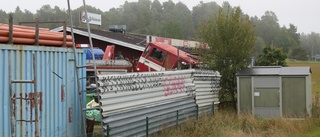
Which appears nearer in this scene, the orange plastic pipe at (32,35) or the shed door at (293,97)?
the orange plastic pipe at (32,35)

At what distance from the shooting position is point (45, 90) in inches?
314

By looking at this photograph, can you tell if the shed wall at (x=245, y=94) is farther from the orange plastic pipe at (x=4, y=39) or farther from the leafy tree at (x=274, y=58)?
the orange plastic pipe at (x=4, y=39)

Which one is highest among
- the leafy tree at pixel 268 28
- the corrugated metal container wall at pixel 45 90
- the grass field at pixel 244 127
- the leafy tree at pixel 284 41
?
the leafy tree at pixel 268 28

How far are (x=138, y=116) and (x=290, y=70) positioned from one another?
7617 mm

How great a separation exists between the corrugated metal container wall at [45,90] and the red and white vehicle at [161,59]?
8.80 metres

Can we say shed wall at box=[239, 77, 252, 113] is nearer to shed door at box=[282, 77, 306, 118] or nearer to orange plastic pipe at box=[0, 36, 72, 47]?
shed door at box=[282, 77, 306, 118]

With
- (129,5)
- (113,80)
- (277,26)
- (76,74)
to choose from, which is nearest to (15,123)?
(76,74)

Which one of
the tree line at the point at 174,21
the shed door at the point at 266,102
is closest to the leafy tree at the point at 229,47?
the shed door at the point at 266,102

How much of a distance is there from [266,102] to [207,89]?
7.37 ft

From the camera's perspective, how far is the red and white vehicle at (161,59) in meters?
17.8

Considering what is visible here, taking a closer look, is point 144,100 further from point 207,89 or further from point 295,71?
point 295,71

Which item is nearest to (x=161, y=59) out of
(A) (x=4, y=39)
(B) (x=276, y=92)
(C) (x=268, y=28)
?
(B) (x=276, y=92)

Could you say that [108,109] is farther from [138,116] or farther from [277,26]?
[277,26]

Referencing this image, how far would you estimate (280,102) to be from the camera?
49.8ft
